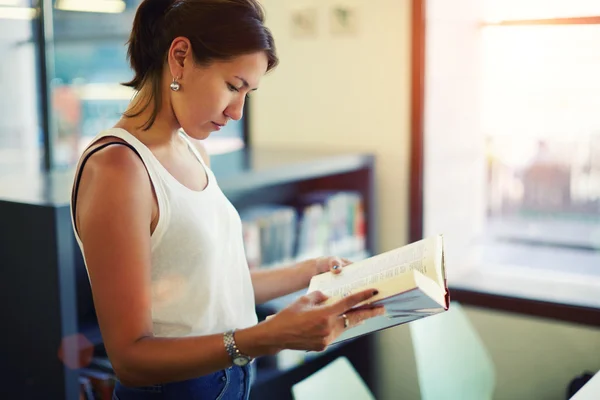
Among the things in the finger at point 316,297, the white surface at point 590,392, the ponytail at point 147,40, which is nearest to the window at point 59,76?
the ponytail at point 147,40

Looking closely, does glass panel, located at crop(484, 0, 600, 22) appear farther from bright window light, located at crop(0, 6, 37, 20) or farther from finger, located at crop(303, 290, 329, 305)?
finger, located at crop(303, 290, 329, 305)

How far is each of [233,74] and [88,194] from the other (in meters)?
0.34

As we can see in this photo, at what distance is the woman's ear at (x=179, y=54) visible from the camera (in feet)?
4.29

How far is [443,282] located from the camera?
1.29 meters

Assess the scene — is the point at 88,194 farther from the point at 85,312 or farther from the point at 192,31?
the point at 85,312

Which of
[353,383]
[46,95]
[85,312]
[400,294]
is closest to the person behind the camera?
[400,294]

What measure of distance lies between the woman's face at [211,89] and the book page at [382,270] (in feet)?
1.19

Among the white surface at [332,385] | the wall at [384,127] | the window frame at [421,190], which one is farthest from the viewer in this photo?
the wall at [384,127]

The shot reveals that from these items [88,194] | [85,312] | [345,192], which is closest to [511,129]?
[345,192]

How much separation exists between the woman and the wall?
1.71 meters

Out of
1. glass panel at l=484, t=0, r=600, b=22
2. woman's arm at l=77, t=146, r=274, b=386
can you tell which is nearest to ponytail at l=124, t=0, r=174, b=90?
woman's arm at l=77, t=146, r=274, b=386

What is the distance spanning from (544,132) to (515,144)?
0.14 m

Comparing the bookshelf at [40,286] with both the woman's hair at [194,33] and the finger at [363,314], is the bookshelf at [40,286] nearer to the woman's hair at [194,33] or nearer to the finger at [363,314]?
the woman's hair at [194,33]

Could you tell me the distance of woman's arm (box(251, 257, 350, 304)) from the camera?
159 cm
